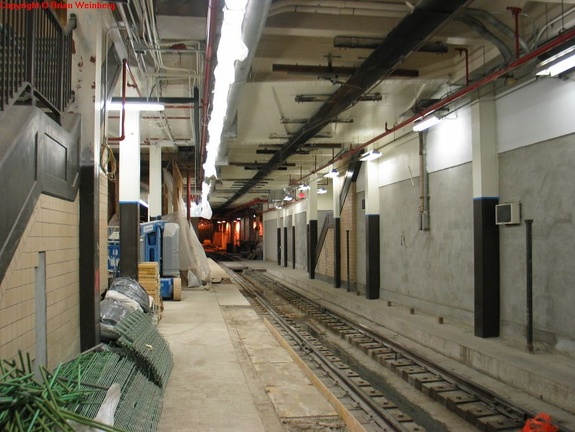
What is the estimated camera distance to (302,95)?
379 inches

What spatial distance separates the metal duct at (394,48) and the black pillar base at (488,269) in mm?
2810

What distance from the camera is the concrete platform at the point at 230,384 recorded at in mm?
4500

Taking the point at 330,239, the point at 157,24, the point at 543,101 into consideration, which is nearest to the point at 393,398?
the point at 543,101

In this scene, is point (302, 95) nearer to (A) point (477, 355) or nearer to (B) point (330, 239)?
(A) point (477, 355)

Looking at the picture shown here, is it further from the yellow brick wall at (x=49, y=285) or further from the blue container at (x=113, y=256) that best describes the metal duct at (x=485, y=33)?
the blue container at (x=113, y=256)

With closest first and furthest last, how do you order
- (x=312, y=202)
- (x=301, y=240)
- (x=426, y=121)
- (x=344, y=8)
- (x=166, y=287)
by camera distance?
(x=344, y=8), (x=426, y=121), (x=166, y=287), (x=312, y=202), (x=301, y=240)

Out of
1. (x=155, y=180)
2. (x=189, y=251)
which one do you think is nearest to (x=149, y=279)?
(x=189, y=251)

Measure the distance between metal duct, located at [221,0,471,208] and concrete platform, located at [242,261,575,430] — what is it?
4407mm

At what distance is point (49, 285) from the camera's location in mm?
4434

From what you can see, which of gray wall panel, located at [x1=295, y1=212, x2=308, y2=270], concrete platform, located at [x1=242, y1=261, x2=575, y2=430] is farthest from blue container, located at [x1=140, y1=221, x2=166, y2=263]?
gray wall panel, located at [x1=295, y1=212, x2=308, y2=270]

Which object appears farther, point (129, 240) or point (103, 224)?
point (129, 240)

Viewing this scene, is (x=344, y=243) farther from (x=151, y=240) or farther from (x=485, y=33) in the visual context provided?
(x=485, y=33)

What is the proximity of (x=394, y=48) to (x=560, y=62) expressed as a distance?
6.42 feet

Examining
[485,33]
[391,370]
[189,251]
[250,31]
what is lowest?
[391,370]
